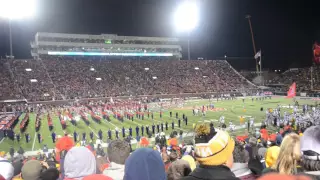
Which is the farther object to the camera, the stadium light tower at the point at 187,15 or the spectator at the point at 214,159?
the stadium light tower at the point at 187,15

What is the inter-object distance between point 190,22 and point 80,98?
60.8 feet

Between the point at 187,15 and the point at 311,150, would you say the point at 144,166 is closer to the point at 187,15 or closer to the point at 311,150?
the point at 311,150

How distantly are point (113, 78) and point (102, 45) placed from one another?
12.2 meters

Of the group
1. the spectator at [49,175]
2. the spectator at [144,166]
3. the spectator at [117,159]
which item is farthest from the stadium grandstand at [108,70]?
the spectator at [144,166]

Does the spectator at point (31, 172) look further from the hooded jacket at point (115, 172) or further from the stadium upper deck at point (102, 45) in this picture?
the stadium upper deck at point (102, 45)

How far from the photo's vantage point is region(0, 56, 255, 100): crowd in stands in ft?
133

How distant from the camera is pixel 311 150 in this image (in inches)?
85.2

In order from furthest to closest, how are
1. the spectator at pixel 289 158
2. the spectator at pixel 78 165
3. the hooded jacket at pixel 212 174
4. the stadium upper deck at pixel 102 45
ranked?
1. the stadium upper deck at pixel 102 45
2. the spectator at pixel 78 165
3. the spectator at pixel 289 158
4. the hooded jacket at pixel 212 174

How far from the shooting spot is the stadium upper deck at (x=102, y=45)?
53.5m

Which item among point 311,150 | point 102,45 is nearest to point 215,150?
point 311,150

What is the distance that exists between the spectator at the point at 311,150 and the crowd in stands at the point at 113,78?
3860 cm

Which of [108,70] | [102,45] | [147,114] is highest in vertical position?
[102,45]

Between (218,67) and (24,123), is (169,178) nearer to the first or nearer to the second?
(24,123)

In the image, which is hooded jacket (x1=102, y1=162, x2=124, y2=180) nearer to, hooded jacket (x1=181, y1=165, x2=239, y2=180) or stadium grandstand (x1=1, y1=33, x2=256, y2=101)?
hooded jacket (x1=181, y1=165, x2=239, y2=180)
